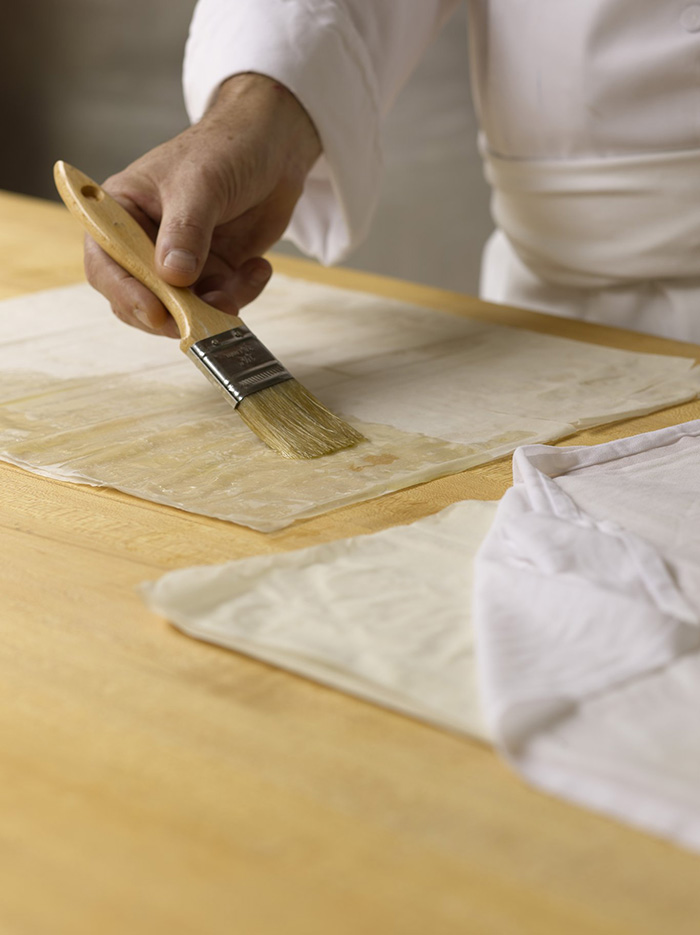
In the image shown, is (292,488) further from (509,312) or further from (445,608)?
(509,312)

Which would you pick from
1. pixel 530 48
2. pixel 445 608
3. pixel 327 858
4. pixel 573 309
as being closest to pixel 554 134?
pixel 530 48

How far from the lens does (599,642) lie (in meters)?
0.38

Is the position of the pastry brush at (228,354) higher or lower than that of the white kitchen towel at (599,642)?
higher

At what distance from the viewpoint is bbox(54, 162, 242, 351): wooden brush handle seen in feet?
2.26

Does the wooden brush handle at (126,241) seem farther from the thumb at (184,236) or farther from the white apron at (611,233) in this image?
the white apron at (611,233)

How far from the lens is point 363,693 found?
1.20ft

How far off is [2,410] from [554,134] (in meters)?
0.52

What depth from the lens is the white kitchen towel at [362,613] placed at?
366 millimetres

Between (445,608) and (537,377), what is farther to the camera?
(537,377)

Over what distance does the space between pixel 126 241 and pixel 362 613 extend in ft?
1.35

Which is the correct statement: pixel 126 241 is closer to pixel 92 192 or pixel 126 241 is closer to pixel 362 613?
pixel 92 192

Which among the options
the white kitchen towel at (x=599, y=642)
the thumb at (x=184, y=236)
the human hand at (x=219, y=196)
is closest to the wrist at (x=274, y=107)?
the human hand at (x=219, y=196)

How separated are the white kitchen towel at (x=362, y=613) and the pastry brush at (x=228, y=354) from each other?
0.15m

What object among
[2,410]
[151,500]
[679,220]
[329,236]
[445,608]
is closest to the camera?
[445,608]
